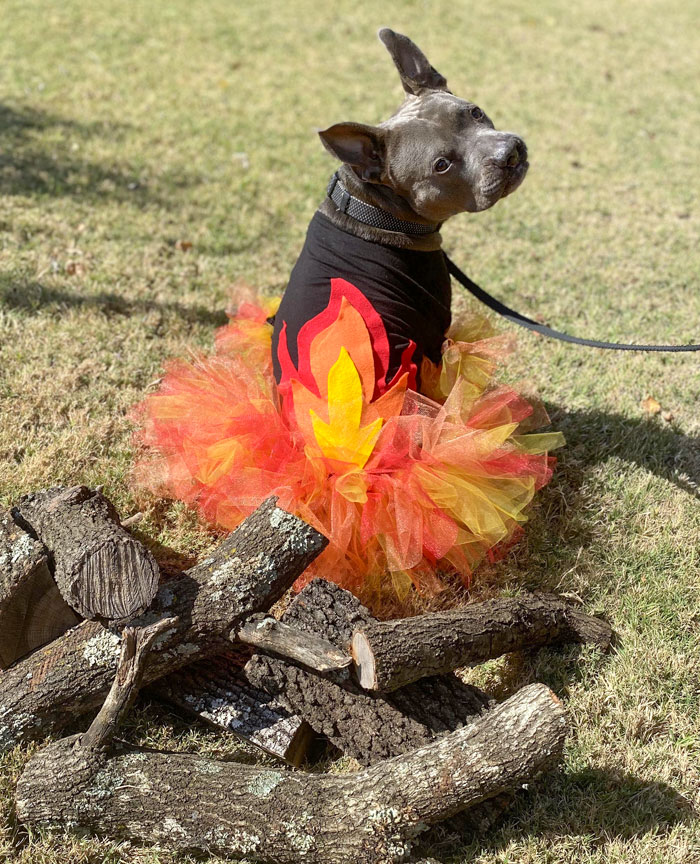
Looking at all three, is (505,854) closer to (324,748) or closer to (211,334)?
(324,748)

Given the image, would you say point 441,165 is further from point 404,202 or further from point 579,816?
point 579,816

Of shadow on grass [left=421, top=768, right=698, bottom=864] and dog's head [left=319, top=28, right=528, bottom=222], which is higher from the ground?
dog's head [left=319, top=28, right=528, bottom=222]

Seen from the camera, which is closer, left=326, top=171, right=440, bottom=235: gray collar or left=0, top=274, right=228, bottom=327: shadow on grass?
→ left=326, top=171, right=440, bottom=235: gray collar

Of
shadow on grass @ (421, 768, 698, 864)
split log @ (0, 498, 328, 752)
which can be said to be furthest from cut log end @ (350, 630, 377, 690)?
shadow on grass @ (421, 768, 698, 864)

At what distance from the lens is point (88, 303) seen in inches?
204

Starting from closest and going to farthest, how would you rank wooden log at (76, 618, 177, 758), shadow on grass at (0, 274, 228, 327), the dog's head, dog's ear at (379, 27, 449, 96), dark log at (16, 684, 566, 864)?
dark log at (16, 684, 566, 864)
wooden log at (76, 618, 177, 758)
the dog's head
dog's ear at (379, 27, 449, 96)
shadow on grass at (0, 274, 228, 327)

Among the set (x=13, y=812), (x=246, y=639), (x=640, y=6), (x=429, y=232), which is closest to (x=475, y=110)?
(x=429, y=232)

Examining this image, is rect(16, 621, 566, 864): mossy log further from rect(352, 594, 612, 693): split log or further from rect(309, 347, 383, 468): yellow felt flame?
rect(309, 347, 383, 468): yellow felt flame

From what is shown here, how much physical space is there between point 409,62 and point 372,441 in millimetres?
1684

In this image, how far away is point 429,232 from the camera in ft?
11.4

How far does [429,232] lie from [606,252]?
11.3 feet

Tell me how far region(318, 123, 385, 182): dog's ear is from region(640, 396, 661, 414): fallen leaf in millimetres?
2248

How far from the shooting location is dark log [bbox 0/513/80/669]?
9.62 feet

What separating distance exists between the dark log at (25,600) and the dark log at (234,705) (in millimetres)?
464
